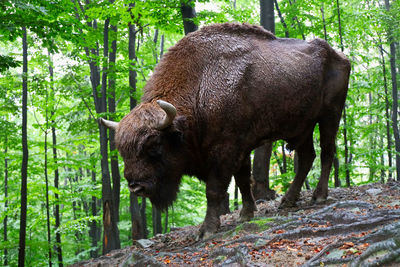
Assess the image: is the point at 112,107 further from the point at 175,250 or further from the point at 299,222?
the point at 299,222

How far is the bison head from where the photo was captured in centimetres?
518

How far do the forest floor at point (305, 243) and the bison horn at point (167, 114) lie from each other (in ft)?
5.73

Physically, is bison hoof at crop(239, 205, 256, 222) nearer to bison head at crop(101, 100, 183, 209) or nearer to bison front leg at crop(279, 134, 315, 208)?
bison front leg at crop(279, 134, 315, 208)

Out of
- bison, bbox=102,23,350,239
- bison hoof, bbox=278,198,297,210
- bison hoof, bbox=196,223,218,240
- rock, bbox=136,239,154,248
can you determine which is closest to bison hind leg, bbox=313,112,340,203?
bison, bbox=102,23,350,239

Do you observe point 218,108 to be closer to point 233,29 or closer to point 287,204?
point 233,29

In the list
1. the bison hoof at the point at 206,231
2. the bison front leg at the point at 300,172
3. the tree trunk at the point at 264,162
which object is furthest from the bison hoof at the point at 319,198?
the tree trunk at the point at 264,162

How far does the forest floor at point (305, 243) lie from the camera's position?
10.3 ft

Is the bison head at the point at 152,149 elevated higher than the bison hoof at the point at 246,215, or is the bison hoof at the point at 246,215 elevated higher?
the bison head at the point at 152,149

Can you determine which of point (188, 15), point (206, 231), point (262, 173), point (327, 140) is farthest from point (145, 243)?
point (188, 15)

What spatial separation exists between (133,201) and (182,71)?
5.23 meters

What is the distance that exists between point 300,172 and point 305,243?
3.31m

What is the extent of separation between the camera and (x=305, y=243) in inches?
162

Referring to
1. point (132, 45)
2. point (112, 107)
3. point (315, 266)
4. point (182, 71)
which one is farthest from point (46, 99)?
point (315, 266)

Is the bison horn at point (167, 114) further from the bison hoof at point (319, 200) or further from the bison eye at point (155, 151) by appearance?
the bison hoof at point (319, 200)
